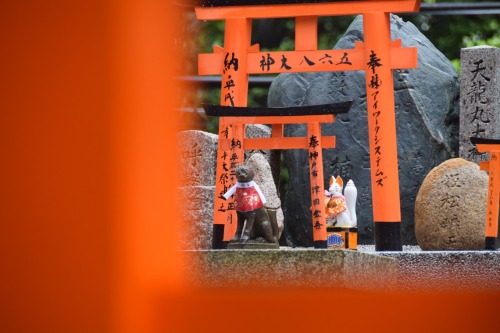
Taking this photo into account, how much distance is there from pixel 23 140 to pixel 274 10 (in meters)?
5.70

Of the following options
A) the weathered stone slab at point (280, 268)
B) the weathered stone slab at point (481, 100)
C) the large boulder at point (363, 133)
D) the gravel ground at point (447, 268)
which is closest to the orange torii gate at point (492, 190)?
the gravel ground at point (447, 268)

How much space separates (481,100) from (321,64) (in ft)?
9.59

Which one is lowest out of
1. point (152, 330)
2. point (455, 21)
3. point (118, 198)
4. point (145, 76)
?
point (152, 330)

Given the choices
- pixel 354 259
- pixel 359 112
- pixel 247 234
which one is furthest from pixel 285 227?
pixel 354 259

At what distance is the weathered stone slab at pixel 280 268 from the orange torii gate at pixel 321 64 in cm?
221

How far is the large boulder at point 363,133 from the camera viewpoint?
39.9 ft

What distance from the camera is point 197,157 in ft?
36.8

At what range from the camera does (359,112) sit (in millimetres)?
12266

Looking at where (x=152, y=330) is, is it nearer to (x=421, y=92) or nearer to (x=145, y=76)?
(x=145, y=76)

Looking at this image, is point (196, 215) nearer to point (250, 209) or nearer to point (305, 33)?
point (305, 33)

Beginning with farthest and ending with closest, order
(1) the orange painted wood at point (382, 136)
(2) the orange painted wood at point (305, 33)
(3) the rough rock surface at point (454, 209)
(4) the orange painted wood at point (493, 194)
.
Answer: (3) the rough rock surface at point (454, 209), (2) the orange painted wood at point (305, 33), (4) the orange painted wood at point (493, 194), (1) the orange painted wood at point (382, 136)

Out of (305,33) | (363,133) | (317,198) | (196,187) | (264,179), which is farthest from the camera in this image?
(363,133)

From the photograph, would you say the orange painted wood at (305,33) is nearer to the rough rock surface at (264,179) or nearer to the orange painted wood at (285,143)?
the orange painted wood at (285,143)

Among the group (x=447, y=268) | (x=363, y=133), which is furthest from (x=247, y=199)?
(x=363, y=133)
